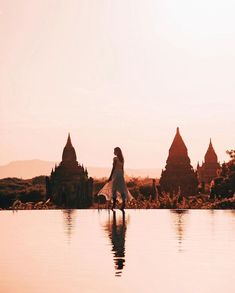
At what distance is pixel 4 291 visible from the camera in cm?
641

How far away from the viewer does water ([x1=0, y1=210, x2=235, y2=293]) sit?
22.1 feet

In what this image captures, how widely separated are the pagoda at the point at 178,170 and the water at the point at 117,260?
107859 millimetres

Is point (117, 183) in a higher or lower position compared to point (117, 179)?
lower

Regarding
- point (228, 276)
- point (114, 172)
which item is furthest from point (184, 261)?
point (114, 172)

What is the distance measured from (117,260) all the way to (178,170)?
113986 mm

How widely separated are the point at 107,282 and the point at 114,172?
12090 mm

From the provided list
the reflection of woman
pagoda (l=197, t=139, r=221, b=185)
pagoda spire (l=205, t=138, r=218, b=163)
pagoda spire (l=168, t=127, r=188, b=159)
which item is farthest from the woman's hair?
pagoda spire (l=205, t=138, r=218, b=163)

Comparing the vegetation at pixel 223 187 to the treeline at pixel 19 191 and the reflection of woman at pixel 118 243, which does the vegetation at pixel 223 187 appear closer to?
the reflection of woman at pixel 118 243

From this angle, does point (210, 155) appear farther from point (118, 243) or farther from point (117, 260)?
point (117, 260)

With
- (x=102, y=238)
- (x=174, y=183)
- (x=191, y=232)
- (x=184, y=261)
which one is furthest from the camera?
(x=174, y=183)

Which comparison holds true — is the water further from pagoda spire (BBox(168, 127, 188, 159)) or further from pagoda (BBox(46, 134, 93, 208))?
pagoda spire (BBox(168, 127, 188, 159))

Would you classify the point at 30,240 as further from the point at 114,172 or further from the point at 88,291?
the point at 114,172

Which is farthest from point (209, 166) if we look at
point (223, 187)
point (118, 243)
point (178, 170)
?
point (118, 243)

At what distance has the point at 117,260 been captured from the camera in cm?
853
